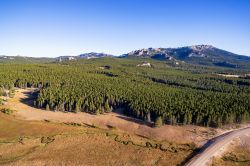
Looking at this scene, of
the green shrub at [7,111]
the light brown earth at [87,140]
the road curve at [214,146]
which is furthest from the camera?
Answer: the green shrub at [7,111]

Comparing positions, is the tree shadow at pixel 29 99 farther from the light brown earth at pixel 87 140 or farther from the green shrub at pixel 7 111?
the light brown earth at pixel 87 140

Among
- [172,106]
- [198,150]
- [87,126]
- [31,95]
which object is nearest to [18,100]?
[31,95]

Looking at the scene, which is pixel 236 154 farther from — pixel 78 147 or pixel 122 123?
pixel 78 147

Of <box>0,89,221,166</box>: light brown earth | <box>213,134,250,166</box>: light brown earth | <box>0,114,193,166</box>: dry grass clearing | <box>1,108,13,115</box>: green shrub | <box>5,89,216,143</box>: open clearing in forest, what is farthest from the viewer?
<box>1,108,13,115</box>: green shrub

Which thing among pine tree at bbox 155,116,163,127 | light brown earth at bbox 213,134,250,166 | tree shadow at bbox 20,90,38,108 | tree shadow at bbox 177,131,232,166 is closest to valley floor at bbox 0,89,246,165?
tree shadow at bbox 177,131,232,166

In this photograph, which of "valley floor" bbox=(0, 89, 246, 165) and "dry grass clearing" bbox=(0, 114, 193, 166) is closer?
"dry grass clearing" bbox=(0, 114, 193, 166)

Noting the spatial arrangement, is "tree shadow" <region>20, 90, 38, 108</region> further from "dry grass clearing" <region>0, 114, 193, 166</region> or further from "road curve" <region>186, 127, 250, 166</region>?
"road curve" <region>186, 127, 250, 166</region>

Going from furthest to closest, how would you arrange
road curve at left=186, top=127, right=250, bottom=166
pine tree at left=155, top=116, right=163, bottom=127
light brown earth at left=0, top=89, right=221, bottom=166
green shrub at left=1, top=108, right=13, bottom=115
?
green shrub at left=1, top=108, right=13, bottom=115 < pine tree at left=155, top=116, right=163, bottom=127 < light brown earth at left=0, top=89, right=221, bottom=166 < road curve at left=186, top=127, right=250, bottom=166

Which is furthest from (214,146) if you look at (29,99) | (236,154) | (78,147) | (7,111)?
(29,99)

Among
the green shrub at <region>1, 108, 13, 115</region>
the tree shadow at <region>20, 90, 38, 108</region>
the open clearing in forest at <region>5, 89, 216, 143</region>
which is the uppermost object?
the tree shadow at <region>20, 90, 38, 108</region>

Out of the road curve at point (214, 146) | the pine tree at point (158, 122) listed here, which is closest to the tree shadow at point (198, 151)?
the road curve at point (214, 146)
